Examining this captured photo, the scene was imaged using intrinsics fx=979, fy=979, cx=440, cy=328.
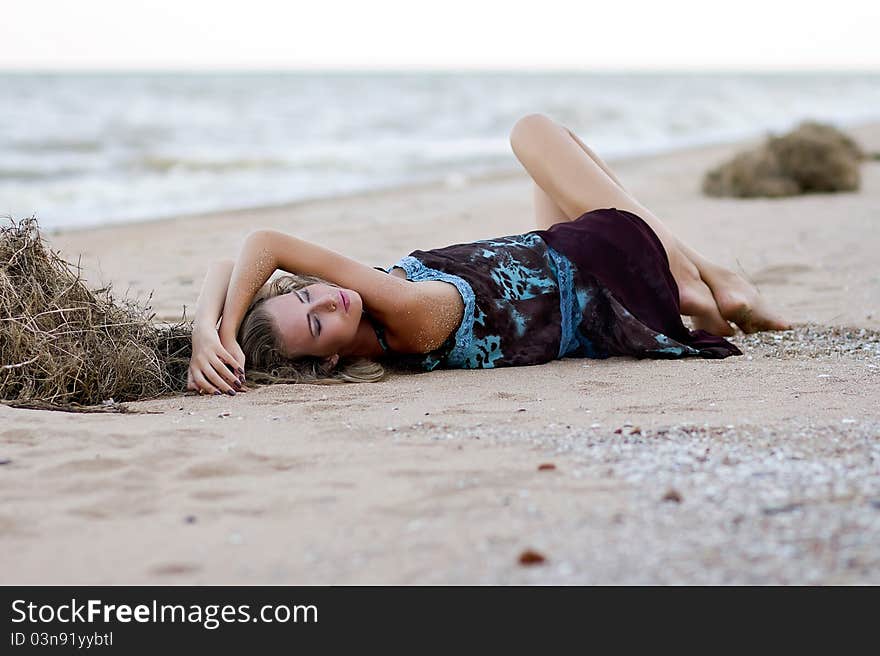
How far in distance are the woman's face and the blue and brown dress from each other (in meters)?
0.31

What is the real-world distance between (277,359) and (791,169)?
8021 mm

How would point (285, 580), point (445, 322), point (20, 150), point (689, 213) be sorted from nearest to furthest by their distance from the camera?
point (285, 580) < point (445, 322) < point (689, 213) < point (20, 150)

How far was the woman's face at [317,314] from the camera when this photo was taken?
3566 mm

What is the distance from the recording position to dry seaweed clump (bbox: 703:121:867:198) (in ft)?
33.0

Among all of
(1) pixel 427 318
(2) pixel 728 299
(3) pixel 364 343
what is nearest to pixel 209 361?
(3) pixel 364 343

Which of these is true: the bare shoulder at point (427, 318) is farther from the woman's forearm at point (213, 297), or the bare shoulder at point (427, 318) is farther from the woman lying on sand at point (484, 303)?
the woman's forearm at point (213, 297)

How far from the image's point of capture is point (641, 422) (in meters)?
2.87

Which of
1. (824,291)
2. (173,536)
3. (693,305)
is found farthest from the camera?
(824,291)

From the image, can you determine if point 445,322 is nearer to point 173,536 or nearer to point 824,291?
point 173,536

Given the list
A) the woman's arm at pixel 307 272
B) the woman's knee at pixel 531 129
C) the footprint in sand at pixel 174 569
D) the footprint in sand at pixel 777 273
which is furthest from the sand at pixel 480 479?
the footprint in sand at pixel 777 273

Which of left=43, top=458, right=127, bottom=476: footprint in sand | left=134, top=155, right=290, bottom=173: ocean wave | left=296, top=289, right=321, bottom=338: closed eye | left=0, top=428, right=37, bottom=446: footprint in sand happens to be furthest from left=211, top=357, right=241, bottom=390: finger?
left=134, top=155, right=290, bottom=173: ocean wave

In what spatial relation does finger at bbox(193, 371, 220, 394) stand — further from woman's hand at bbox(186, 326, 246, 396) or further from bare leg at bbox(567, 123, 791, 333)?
bare leg at bbox(567, 123, 791, 333)
